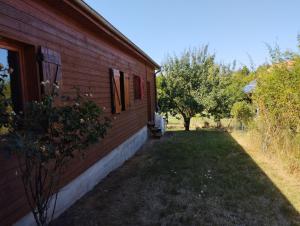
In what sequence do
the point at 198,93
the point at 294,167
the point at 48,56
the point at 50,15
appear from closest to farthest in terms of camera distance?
the point at 48,56 < the point at 50,15 < the point at 294,167 < the point at 198,93

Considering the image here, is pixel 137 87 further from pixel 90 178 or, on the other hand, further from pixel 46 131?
pixel 46 131

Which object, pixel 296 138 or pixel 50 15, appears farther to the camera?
pixel 296 138

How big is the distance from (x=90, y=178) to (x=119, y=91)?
268 cm

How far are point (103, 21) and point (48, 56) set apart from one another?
1.92 meters

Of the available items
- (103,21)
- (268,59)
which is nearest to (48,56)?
(103,21)

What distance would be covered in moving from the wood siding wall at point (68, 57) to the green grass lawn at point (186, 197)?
0.63 m

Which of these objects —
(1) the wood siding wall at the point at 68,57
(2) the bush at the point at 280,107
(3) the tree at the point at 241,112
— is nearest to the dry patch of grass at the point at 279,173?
(2) the bush at the point at 280,107

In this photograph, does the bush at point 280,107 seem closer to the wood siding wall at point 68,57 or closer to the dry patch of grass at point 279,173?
the dry patch of grass at point 279,173

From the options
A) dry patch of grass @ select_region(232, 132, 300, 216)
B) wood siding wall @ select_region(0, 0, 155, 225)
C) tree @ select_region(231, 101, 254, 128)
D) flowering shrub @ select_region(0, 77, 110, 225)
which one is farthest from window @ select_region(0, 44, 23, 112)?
tree @ select_region(231, 101, 254, 128)

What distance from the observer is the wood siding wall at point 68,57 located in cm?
291

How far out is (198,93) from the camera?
14375mm

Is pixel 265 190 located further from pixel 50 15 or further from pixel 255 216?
pixel 50 15

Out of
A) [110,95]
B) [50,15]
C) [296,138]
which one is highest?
[50,15]

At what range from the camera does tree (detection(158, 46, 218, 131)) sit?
14.3 m
